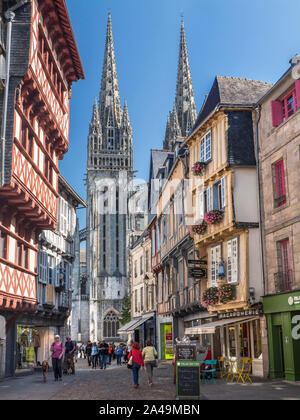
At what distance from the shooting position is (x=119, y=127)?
9000cm

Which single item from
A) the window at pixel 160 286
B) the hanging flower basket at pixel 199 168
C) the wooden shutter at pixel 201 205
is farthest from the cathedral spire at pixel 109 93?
the wooden shutter at pixel 201 205

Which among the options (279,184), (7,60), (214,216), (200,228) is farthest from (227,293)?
(7,60)

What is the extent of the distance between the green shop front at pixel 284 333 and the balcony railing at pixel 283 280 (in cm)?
29

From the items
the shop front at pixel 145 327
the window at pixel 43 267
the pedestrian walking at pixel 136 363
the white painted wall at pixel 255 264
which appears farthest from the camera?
the shop front at pixel 145 327

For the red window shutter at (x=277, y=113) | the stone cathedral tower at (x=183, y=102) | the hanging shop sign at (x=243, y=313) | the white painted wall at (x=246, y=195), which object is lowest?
the hanging shop sign at (x=243, y=313)

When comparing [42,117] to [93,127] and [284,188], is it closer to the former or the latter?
[284,188]

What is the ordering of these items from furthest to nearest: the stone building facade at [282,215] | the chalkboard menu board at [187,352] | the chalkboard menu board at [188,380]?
the stone building facade at [282,215]
the chalkboard menu board at [187,352]
the chalkboard menu board at [188,380]

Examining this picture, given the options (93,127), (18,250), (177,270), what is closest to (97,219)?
(93,127)

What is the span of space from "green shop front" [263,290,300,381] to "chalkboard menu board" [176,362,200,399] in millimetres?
4033

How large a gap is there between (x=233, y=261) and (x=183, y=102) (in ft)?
246

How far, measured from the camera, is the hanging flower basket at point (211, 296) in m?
18.1

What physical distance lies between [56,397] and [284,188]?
870cm

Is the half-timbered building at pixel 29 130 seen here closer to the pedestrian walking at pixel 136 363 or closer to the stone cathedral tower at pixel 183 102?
the pedestrian walking at pixel 136 363

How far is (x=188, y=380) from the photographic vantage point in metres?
11.3
